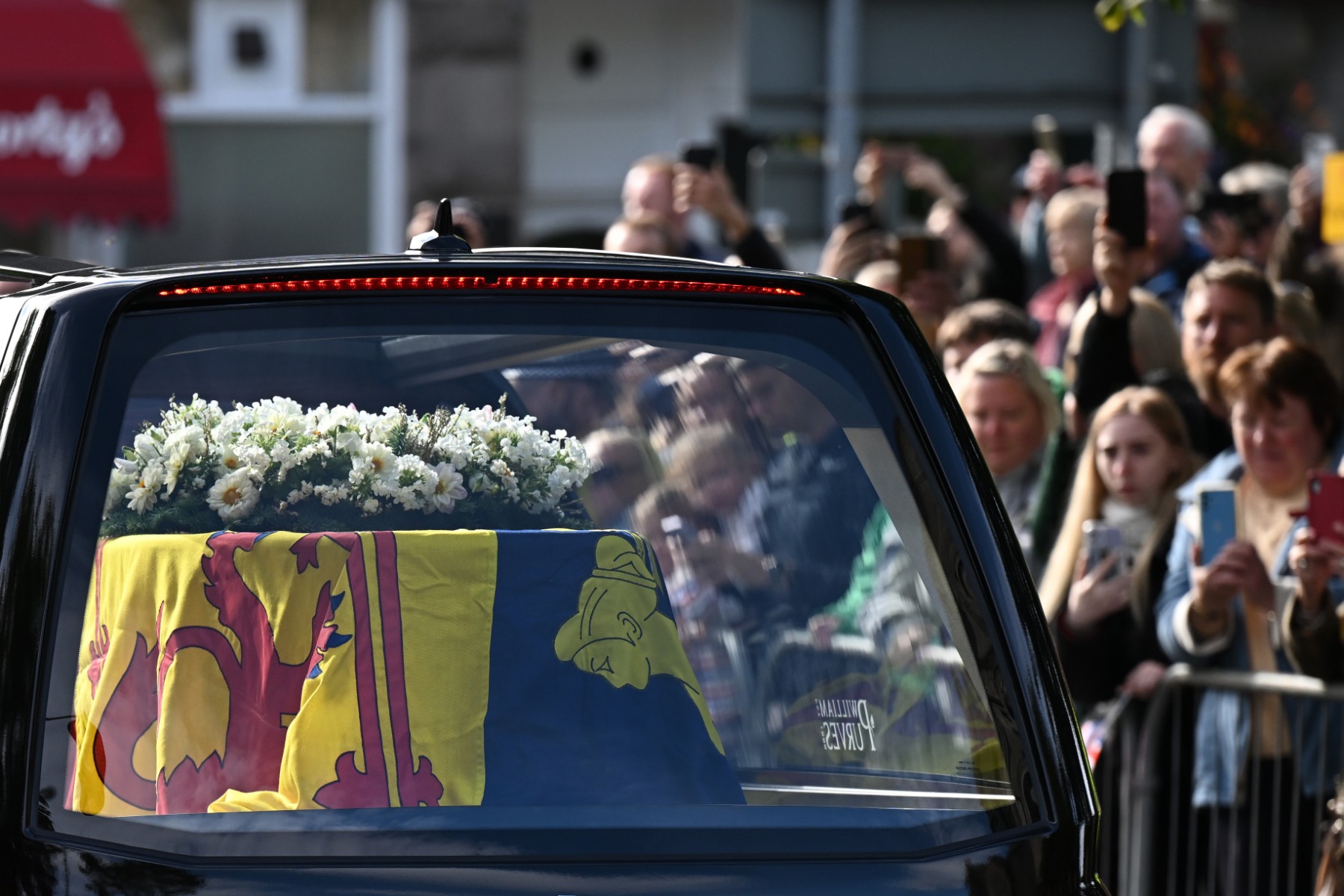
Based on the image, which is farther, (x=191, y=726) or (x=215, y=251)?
(x=215, y=251)

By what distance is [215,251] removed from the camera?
14.9 meters

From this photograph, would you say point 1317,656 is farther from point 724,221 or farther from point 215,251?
point 215,251

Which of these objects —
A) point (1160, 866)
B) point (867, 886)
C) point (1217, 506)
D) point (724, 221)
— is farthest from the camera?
point (724, 221)

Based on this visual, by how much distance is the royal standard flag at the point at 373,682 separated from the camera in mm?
2170

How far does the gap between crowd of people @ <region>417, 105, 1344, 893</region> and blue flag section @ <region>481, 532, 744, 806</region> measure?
9 cm

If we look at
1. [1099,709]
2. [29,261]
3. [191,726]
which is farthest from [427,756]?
[1099,709]

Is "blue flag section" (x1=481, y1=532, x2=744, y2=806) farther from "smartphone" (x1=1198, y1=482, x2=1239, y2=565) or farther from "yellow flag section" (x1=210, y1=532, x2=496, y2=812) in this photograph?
"smartphone" (x1=1198, y1=482, x2=1239, y2=565)

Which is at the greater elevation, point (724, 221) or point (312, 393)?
point (724, 221)

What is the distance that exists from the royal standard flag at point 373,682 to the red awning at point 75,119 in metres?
11.7

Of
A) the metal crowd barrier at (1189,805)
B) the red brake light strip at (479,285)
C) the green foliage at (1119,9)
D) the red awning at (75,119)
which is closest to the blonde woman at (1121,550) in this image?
the metal crowd barrier at (1189,805)

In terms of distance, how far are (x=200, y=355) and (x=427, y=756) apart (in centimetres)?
53

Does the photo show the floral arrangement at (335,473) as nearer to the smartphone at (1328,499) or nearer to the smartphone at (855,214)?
the smartphone at (1328,499)

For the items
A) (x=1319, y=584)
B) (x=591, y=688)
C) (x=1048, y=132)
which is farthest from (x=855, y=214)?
(x=591, y=688)

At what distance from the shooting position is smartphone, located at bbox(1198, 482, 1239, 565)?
181 inches
